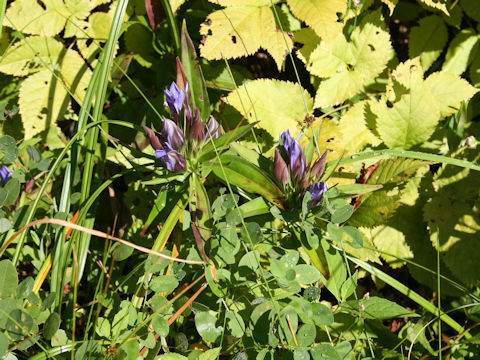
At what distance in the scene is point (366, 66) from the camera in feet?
5.15

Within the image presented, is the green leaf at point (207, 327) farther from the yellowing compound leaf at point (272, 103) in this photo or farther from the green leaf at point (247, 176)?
the yellowing compound leaf at point (272, 103)

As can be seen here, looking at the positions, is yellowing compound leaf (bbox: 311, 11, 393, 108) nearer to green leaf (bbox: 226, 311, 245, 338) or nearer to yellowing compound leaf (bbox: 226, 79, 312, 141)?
yellowing compound leaf (bbox: 226, 79, 312, 141)

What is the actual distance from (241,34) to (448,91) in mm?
643

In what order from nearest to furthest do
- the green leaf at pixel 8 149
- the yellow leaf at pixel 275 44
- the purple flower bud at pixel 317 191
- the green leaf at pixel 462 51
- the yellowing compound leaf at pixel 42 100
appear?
the purple flower bud at pixel 317 191 < the green leaf at pixel 8 149 < the yellow leaf at pixel 275 44 < the yellowing compound leaf at pixel 42 100 < the green leaf at pixel 462 51

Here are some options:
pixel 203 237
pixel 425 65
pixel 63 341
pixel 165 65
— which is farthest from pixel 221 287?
pixel 425 65

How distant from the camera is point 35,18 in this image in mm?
1456

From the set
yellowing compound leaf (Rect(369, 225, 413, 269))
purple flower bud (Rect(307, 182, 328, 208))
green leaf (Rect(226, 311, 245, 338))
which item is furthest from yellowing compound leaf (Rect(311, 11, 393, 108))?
green leaf (Rect(226, 311, 245, 338))

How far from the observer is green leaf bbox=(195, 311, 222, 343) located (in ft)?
3.56

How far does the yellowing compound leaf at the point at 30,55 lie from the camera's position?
1.45 metres

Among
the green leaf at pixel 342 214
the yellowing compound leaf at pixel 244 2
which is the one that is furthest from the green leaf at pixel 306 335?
the yellowing compound leaf at pixel 244 2

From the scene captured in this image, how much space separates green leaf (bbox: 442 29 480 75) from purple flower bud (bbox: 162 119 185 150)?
40.1 inches

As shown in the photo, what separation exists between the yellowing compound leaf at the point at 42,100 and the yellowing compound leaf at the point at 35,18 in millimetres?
126

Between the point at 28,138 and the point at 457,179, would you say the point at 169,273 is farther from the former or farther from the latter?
the point at 457,179

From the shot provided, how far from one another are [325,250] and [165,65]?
2.59 feet
